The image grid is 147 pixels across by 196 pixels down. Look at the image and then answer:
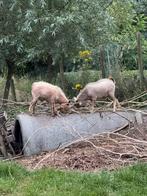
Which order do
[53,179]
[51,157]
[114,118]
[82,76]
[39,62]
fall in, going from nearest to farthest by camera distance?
[53,179], [51,157], [114,118], [82,76], [39,62]

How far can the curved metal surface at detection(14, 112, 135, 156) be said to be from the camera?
7848mm

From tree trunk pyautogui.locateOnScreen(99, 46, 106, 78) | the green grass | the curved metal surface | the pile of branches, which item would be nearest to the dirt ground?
the pile of branches

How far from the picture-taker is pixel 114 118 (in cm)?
859

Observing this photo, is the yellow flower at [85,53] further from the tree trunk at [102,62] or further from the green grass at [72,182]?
the green grass at [72,182]

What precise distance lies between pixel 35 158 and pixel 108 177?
192 cm

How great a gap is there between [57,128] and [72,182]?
231 centimetres

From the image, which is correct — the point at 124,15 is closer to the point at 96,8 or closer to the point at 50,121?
the point at 96,8

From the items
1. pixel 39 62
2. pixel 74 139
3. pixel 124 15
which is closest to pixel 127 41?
pixel 124 15

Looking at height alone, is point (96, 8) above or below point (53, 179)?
above

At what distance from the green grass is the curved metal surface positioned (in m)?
1.54

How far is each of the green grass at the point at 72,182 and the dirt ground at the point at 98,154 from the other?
23.2 inches

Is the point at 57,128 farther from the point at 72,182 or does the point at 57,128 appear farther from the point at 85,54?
the point at 85,54

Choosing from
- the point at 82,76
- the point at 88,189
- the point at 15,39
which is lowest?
the point at 88,189

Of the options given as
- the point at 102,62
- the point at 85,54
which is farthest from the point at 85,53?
the point at 102,62
